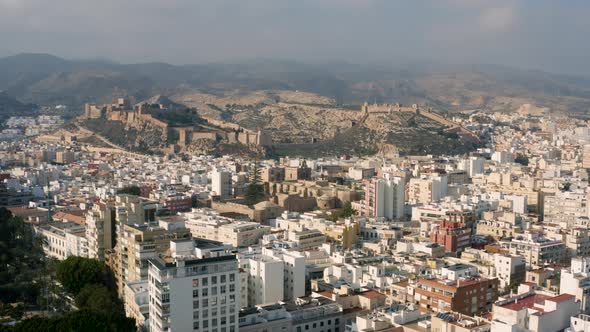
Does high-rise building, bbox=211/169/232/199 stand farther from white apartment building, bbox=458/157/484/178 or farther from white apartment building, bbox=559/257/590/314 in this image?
white apartment building, bbox=559/257/590/314

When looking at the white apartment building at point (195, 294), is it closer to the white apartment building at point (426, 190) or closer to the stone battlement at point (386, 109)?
the white apartment building at point (426, 190)

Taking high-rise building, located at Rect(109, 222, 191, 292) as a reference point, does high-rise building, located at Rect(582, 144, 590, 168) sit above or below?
above

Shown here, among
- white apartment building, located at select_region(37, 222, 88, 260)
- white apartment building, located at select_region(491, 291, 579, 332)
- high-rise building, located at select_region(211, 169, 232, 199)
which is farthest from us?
high-rise building, located at select_region(211, 169, 232, 199)

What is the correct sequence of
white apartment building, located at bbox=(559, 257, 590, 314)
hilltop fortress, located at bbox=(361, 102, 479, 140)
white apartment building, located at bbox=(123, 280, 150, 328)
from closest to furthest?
white apartment building, located at bbox=(559, 257, 590, 314) → white apartment building, located at bbox=(123, 280, 150, 328) → hilltop fortress, located at bbox=(361, 102, 479, 140)

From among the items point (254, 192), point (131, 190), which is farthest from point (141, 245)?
point (254, 192)

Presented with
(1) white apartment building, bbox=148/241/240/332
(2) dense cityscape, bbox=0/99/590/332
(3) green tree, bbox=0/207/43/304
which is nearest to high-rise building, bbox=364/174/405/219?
(2) dense cityscape, bbox=0/99/590/332

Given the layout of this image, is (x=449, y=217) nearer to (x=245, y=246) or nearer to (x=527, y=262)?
(x=527, y=262)

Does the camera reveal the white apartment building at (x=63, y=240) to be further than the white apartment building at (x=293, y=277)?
Yes

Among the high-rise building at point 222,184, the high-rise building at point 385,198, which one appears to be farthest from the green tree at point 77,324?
the high-rise building at point 222,184
